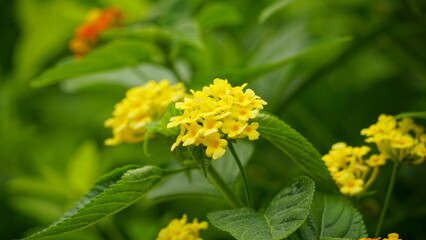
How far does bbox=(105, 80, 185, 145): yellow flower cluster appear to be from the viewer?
2.98ft

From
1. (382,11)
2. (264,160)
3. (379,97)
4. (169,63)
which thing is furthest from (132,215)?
(382,11)

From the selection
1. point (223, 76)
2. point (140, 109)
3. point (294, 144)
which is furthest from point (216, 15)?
point (294, 144)

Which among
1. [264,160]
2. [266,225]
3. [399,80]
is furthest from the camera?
[399,80]

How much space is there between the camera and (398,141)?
2.67ft

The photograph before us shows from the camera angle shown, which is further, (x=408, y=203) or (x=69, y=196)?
(x=69, y=196)

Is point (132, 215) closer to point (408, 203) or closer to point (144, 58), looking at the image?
point (144, 58)

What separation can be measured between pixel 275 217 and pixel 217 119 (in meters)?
0.14

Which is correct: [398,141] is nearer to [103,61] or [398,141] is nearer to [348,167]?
[348,167]

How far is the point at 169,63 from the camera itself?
1253 millimetres

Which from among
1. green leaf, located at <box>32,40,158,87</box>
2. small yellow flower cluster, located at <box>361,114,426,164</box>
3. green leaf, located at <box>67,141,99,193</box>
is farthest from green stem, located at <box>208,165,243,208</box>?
green leaf, located at <box>67,141,99,193</box>

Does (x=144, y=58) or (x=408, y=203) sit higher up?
(x=144, y=58)

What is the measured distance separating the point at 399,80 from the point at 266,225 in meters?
0.94

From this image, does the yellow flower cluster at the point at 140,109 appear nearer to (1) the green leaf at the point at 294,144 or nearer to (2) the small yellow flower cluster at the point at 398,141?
(1) the green leaf at the point at 294,144

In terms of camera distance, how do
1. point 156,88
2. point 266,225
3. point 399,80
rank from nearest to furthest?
point 266,225 → point 156,88 → point 399,80
